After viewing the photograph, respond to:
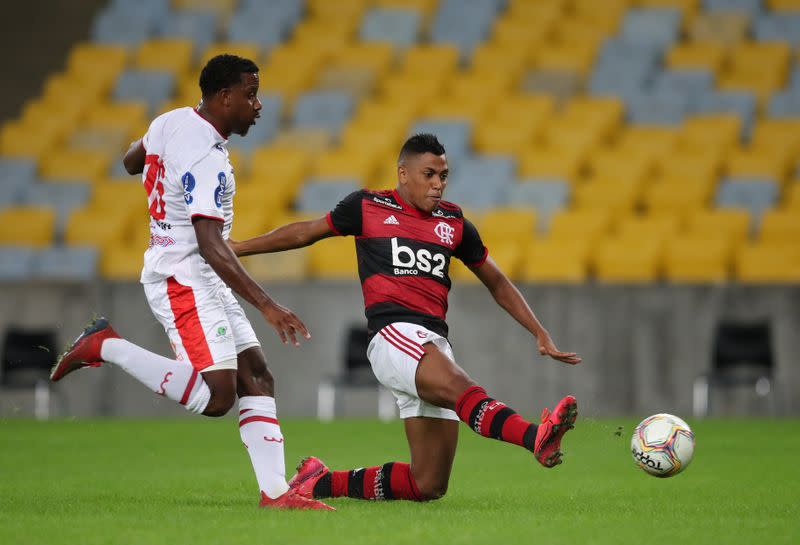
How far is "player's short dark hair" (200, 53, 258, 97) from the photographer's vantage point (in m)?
6.22

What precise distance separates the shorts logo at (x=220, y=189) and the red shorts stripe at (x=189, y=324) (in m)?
0.46

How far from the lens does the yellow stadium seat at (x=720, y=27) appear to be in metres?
19.2

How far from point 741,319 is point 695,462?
5.05 meters

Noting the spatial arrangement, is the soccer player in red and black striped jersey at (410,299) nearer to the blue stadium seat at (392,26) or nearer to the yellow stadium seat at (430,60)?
the yellow stadium seat at (430,60)

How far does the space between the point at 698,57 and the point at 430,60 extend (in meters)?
3.84

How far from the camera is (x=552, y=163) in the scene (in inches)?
673

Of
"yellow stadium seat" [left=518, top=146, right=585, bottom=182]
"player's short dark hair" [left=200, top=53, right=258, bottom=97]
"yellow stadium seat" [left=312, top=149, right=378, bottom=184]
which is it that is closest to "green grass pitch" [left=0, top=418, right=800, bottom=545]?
"player's short dark hair" [left=200, top=53, right=258, bottom=97]

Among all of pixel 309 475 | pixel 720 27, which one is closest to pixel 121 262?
pixel 720 27

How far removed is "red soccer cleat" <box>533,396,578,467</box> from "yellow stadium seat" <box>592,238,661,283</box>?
373 inches

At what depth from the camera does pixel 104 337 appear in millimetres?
6309

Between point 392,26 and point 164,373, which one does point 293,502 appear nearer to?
point 164,373

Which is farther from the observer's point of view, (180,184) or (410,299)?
(410,299)

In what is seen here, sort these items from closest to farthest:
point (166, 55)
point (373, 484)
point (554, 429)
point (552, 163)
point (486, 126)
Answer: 1. point (554, 429)
2. point (373, 484)
3. point (552, 163)
4. point (486, 126)
5. point (166, 55)

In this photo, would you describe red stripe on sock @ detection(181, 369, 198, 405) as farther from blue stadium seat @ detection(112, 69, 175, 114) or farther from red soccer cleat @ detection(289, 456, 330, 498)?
blue stadium seat @ detection(112, 69, 175, 114)
